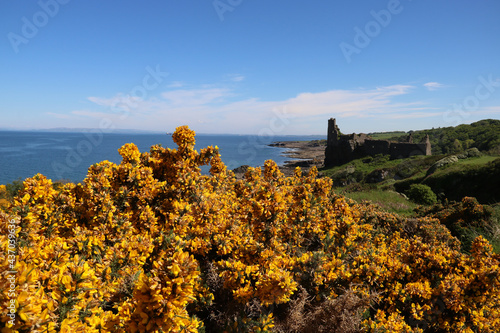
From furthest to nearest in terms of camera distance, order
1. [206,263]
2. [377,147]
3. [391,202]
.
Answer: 1. [377,147]
2. [391,202]
3. [206,263]

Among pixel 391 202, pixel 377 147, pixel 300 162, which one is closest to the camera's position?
pixel 391 202

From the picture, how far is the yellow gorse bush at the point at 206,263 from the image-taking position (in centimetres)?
263

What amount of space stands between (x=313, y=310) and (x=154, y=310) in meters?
3.28

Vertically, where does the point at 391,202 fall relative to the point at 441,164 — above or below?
below

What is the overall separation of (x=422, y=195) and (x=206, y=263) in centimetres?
2600

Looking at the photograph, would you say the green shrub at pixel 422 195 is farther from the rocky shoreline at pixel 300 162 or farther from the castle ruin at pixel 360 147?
the castle ruin at pixel 360 147

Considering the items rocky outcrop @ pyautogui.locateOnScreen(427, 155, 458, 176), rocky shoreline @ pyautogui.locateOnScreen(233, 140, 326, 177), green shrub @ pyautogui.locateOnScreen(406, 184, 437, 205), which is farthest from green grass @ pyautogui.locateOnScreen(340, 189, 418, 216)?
rocky shoreline @ pyautogui.locateOnScreen(233, 140, 326, 177)

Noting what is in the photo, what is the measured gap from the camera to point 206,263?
5457mm

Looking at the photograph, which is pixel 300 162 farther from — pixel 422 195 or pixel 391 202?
pixel 391 202

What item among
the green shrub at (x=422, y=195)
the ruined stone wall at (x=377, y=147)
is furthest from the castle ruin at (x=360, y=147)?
the green shrub at (x=422, y=195)

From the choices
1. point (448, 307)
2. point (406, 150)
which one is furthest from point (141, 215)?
point (406, 150)

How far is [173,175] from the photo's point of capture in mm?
7090

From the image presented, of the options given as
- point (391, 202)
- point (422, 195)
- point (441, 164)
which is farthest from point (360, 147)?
point (391, 202)

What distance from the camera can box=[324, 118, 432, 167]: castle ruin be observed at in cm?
5428
